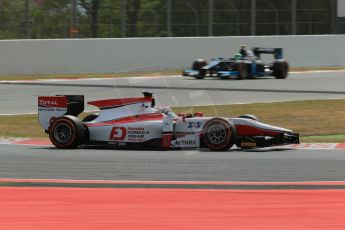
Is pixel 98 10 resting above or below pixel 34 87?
above

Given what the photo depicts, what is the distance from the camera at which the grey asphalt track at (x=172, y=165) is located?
26.7ft

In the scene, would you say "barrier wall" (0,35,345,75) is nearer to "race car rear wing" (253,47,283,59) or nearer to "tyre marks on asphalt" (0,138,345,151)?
"race car rear wing" (253,47,283,59)

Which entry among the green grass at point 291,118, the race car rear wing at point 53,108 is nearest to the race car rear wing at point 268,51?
the green grass at point 291,118

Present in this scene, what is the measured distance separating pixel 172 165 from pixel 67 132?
214cm

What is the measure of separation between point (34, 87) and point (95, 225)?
1638cm

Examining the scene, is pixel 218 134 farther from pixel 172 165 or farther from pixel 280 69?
pixel 280 69

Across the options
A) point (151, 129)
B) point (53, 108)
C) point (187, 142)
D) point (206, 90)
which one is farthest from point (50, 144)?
point (206, 90)

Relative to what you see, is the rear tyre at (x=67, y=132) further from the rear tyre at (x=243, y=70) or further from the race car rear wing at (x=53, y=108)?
the rear tyre at (x=243, y=70)

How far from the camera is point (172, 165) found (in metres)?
8.99

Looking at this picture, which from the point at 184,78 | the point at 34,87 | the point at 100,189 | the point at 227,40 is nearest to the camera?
the point at 100,189

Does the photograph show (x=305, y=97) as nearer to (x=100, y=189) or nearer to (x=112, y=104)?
(x=112, y=104)

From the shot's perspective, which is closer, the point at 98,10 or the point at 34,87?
the point at 34,87

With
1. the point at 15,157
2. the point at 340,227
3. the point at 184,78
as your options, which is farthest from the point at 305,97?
the point at 340,227

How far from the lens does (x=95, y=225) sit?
18.5 feet
